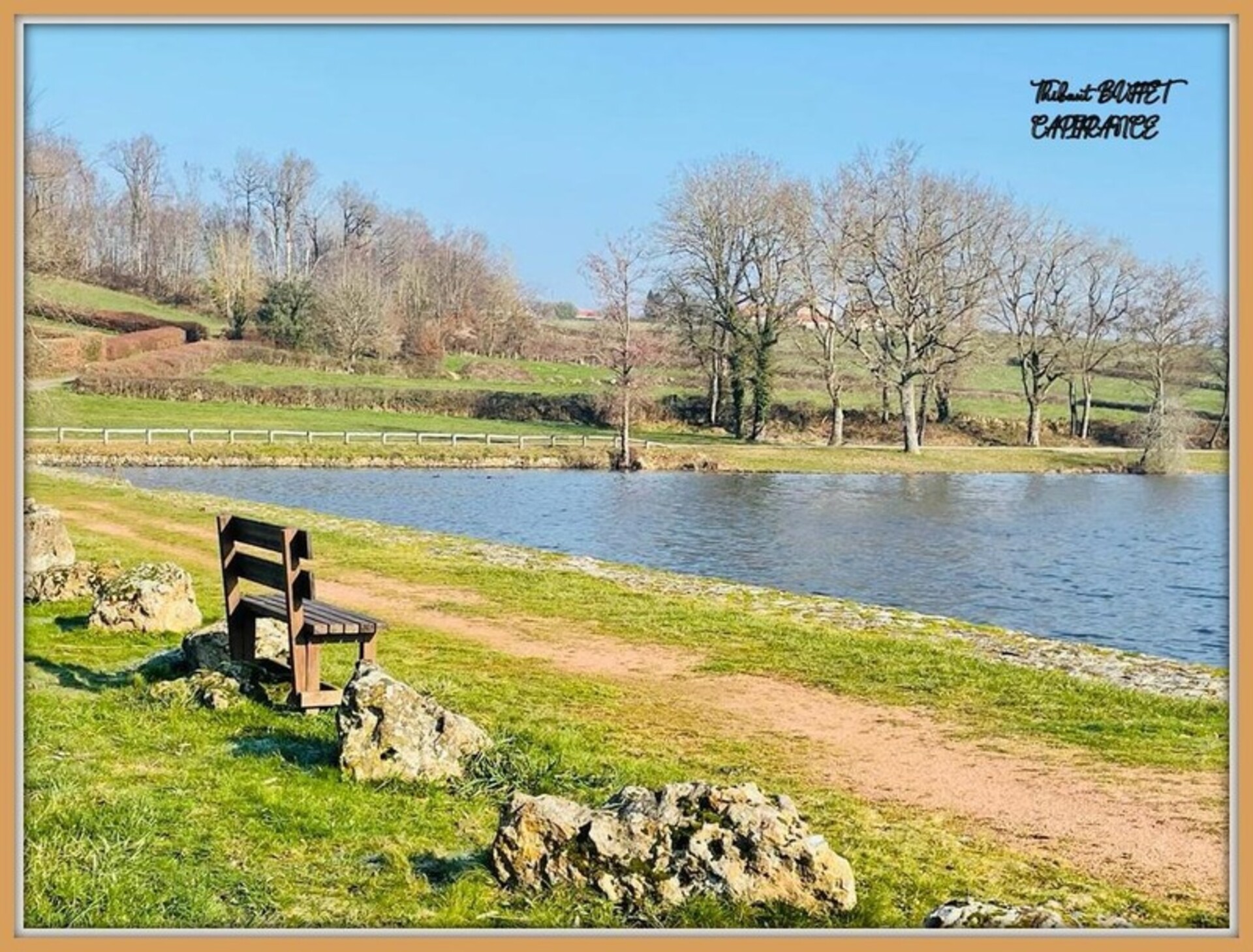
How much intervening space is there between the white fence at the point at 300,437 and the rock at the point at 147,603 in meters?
33.0

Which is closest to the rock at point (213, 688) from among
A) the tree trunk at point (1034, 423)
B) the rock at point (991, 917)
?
the rock at point (991, 917)

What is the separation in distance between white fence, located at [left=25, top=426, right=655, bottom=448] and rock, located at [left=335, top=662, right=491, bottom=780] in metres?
38.9

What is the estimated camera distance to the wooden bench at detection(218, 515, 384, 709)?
29.8ft

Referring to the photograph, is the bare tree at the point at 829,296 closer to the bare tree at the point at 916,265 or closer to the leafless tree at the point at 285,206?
the bare tree at the point at 916,265

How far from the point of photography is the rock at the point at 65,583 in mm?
13516

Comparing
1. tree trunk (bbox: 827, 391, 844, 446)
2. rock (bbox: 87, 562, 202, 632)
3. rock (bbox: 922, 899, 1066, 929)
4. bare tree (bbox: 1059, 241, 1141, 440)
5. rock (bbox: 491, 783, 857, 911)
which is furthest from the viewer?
tree trunk (bbox: 827, 391, 844, 446)

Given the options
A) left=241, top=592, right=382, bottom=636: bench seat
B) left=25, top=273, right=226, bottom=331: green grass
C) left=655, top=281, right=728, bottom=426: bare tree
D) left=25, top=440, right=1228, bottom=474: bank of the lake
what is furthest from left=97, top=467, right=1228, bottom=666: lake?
left=655, top=281, right=728, bottom=426: bare tree

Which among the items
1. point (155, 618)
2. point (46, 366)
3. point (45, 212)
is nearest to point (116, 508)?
point (46, 366)

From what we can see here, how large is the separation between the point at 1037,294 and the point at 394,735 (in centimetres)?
5228

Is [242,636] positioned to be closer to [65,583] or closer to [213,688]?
[213,688]

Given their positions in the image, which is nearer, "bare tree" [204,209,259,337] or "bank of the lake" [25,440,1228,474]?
"bank of the lake" [25,440,1228,474]

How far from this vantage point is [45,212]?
19016 mm

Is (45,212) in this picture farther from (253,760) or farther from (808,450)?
(808,450)

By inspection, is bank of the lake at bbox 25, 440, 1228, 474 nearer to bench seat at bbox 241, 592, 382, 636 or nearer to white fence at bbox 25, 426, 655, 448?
white fence at bbox 25, 426, 655, 448
